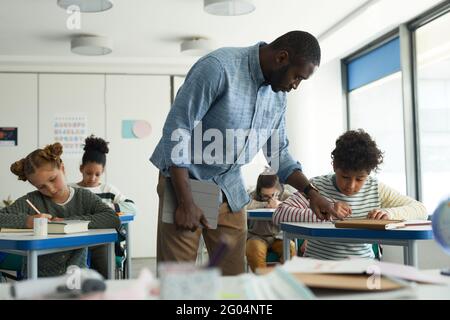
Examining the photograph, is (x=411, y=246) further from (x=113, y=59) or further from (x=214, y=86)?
(x=113, y=59)

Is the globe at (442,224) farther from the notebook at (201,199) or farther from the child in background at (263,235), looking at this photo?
the child in background at (263,235)

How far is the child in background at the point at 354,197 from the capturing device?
2.24 metres

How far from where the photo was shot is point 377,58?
5.86 m

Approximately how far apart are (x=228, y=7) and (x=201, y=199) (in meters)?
3.08

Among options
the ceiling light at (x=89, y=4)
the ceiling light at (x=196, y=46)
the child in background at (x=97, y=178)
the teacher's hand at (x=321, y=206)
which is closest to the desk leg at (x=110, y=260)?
the teacher's hand at (x=321, y=206)

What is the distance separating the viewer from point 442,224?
1114 mm

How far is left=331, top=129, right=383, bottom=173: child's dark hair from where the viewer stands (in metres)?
2.25

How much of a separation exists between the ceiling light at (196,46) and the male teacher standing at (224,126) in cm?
402

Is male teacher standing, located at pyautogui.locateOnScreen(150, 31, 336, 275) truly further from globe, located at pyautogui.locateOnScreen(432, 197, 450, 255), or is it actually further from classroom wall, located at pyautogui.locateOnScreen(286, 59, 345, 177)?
classroom wall, located at pyautogui.locateOnScreen(286, 59, 345, 177)

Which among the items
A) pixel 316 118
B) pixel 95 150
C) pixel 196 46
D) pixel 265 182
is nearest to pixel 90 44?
pixel 196 46

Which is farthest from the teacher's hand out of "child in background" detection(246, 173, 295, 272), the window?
the window

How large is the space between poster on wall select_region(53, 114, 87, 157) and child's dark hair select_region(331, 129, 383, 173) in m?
4.98

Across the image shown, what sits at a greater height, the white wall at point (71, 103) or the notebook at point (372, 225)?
the white wall at point (71, 103)
